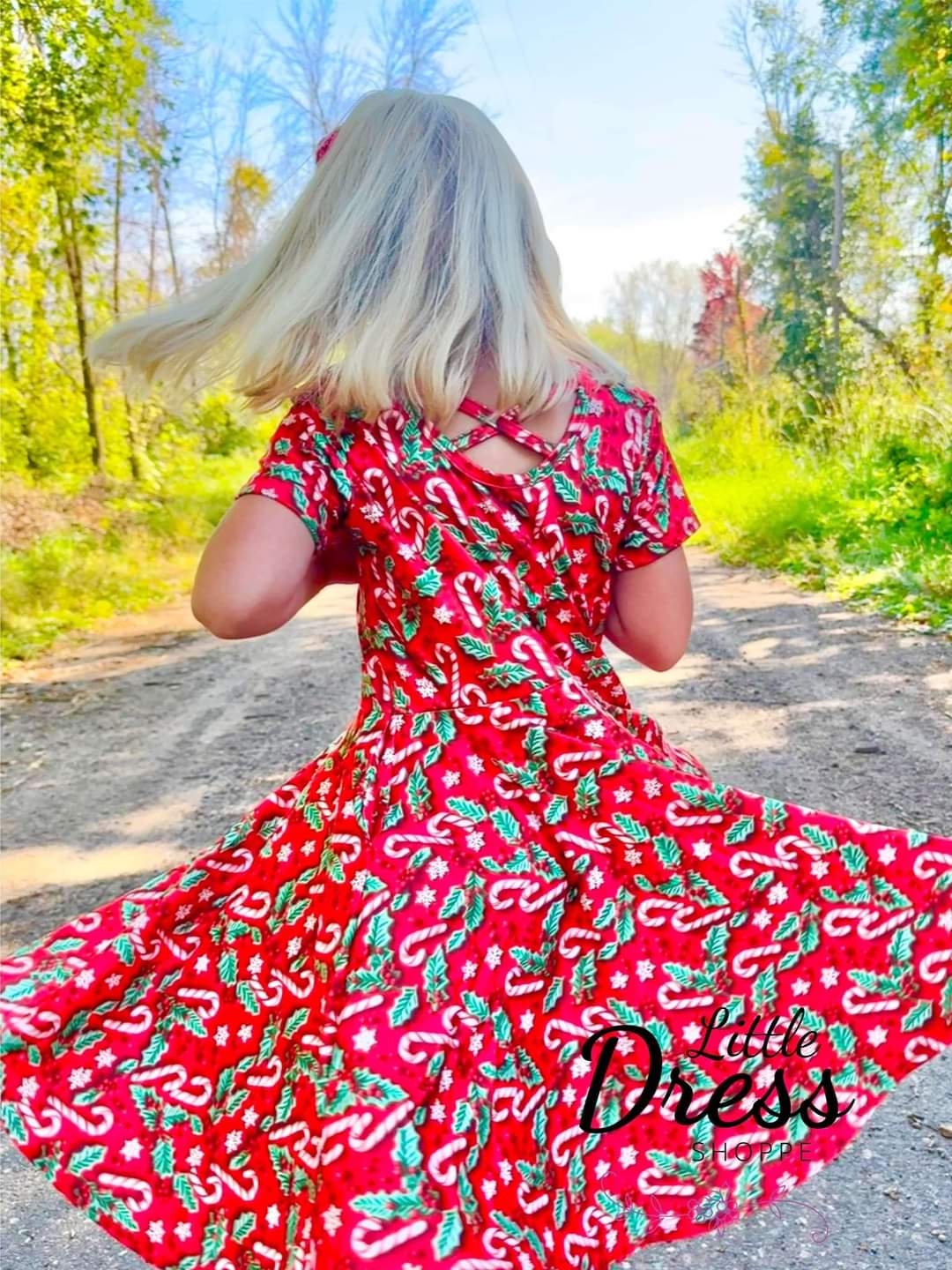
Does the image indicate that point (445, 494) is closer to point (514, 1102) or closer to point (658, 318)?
point (514, 1102)

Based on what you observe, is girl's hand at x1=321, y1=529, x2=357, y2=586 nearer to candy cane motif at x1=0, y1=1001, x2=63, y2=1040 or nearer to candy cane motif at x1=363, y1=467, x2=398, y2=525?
candy cane motif at x1=363, y1=467, x2=398, y2=525

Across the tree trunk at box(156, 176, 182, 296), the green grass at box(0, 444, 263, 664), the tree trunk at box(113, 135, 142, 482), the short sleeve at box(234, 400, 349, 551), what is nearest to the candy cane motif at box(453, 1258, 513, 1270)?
the short sleeve at box(234, 400, 349, 551)

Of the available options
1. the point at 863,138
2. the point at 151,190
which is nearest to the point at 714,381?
the point at 863,138

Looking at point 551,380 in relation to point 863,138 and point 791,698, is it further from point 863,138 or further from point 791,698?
point 863,138

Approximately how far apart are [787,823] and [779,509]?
25.8 feet

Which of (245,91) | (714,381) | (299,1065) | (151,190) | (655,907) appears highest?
(245,91)

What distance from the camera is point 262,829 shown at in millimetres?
1477

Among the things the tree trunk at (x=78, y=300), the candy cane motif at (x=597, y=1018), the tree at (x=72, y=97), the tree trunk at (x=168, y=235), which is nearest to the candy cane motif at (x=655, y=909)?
the candy cane motif at (x=597, y=1018)

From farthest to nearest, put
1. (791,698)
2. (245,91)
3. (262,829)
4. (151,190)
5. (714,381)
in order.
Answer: (714,381) < (245,91) < (151,190) < (791,698) < (262,829)

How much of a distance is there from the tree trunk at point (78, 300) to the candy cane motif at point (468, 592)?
7.68 m

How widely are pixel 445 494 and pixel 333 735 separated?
335 centimetres

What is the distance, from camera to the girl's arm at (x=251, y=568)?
1.31m

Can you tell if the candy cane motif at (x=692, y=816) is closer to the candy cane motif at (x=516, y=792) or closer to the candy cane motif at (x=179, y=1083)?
the candy cane motif at (x=516, y=792)

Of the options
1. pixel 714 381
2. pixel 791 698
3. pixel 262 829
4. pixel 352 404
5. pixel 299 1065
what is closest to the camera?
pixel 299 1065
